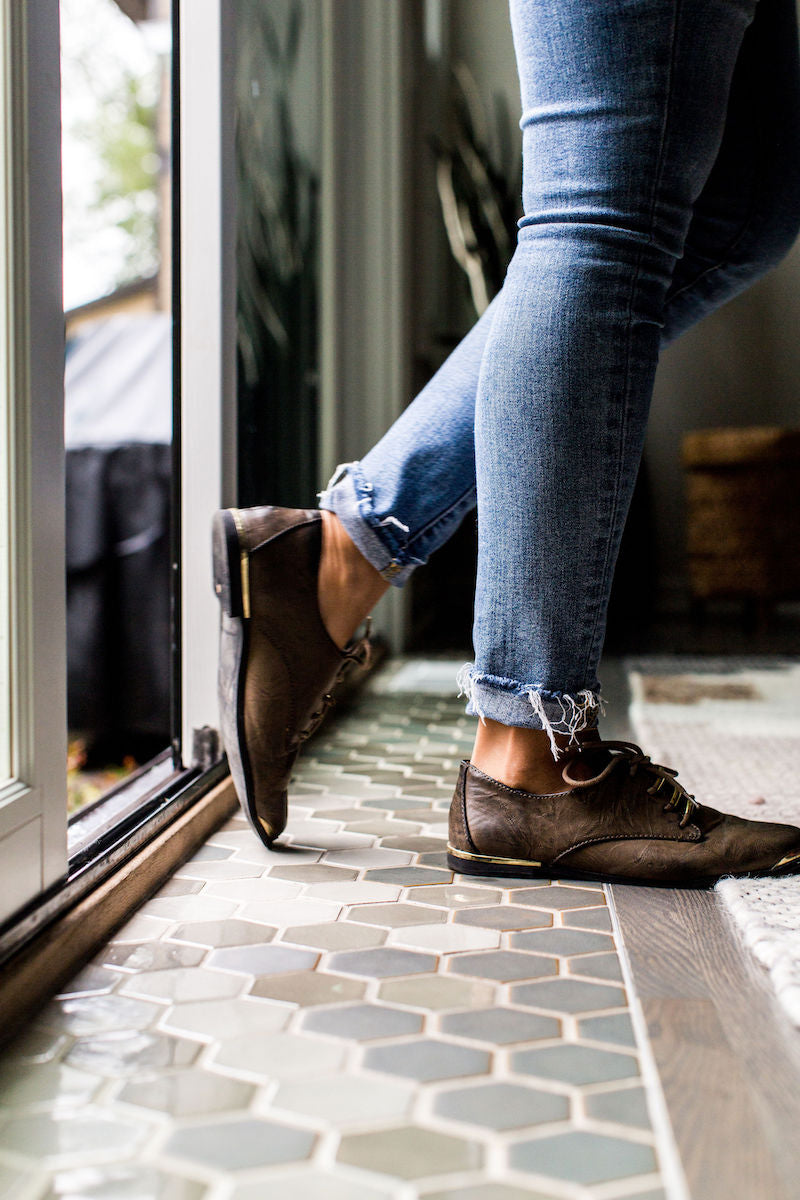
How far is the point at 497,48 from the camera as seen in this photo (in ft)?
10.4

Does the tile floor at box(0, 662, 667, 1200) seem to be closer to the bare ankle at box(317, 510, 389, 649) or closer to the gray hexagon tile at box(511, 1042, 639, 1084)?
the gray hexagon tile at box(511, 1042, 639, 1084)

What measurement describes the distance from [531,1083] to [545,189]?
0.55 m

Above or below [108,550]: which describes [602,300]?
above

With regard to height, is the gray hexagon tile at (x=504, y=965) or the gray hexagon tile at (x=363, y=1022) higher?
the gray hexagon tile at (x=363, y=1022)

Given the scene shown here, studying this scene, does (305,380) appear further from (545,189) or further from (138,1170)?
(138,1170)

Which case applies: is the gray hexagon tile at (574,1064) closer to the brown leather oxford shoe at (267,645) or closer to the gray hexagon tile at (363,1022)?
the gray hexagon tile at (363,1022)

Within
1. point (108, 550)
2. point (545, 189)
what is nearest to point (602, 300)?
point (545, 189)

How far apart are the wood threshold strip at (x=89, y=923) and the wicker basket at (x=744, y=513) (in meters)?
2.24

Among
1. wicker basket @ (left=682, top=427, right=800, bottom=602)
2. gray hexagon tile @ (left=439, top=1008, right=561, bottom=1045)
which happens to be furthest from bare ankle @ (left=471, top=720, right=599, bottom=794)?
wicker basket @ (left=682, top=427, right=800, bottom=602)

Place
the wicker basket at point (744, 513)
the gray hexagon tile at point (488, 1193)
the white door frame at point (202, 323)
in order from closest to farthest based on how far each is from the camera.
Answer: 1. the gray hexagon tile at point (488, 1193)
2. the white door frame at point (202, 323)
3. the wicker basket at point (744, 513)

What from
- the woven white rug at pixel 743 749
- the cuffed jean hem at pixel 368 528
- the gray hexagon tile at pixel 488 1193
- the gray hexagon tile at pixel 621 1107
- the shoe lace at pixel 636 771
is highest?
the cuffed jean hem at pixel 368 528

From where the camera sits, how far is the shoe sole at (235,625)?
77cm

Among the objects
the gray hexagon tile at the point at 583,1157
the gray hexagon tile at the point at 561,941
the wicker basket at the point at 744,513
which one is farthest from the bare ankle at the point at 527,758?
the wicker basket at the point at 744,513

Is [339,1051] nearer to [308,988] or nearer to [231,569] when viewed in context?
[308,988]
